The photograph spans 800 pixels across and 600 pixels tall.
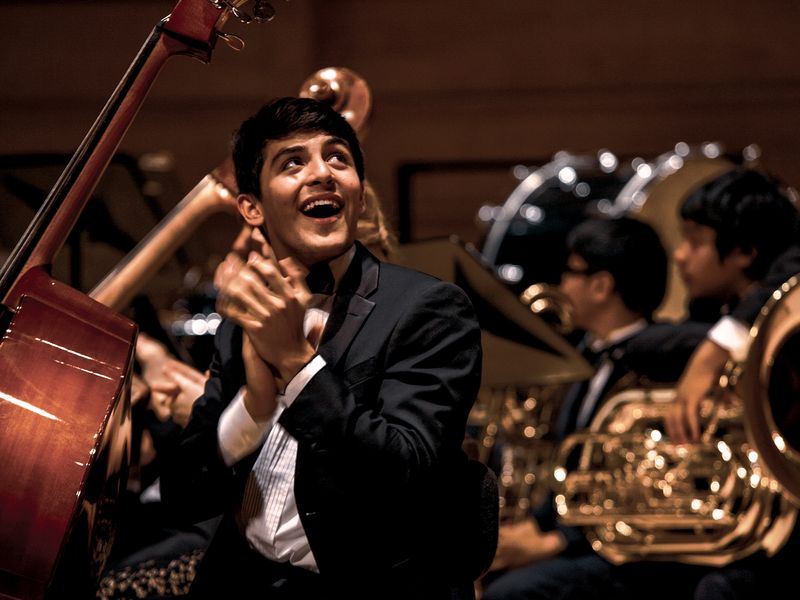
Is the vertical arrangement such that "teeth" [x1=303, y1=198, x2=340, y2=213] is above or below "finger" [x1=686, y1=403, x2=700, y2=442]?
above

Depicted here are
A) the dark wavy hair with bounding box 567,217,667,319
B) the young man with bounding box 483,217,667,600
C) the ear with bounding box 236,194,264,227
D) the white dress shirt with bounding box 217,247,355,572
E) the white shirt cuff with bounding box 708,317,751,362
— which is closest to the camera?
the white dress shirt with bounding box 217,247,355,572

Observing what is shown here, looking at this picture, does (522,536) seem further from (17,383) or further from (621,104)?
(621,104)

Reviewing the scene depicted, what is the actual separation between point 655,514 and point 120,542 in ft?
4.23

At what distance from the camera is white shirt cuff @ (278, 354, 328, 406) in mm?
1513

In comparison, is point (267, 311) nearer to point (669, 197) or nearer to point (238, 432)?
point (238, 432)

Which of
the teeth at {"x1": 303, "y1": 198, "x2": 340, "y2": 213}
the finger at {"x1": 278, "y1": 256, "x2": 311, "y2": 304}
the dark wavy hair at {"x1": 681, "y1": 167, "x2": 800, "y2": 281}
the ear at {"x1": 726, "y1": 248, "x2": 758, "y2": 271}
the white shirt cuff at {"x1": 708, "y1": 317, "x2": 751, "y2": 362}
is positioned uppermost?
the teeth at {"x1": 303, "y1": 198, "x2": 340, "y2": 213}

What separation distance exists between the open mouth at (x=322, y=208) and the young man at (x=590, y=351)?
1692mm

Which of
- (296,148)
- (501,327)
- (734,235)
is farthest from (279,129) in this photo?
(734,235)

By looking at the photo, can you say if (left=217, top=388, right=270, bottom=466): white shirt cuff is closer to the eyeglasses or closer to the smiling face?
the smiling face

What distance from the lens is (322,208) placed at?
5.38ft

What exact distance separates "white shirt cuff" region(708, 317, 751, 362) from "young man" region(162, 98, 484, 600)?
4.55 ft

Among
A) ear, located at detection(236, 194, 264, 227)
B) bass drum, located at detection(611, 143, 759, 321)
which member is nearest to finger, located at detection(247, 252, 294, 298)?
ear, located at detection(236, 194, 264, 227)

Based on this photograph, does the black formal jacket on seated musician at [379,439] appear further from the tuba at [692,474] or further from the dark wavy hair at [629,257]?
the dark wavy hair at [629,257]

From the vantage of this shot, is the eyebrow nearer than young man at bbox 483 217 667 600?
Yes
